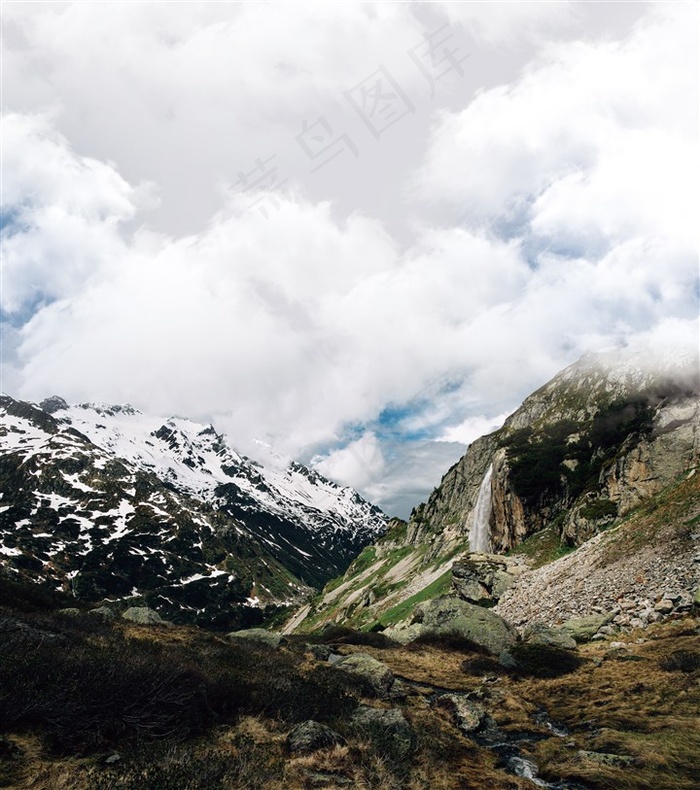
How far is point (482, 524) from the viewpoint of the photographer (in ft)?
265

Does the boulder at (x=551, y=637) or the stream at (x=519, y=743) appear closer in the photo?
the stream at (x=519, y=743)

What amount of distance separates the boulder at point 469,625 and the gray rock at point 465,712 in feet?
35.1

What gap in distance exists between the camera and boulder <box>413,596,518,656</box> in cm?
2763

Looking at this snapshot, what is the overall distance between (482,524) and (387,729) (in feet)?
241

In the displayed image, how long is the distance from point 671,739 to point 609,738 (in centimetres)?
150

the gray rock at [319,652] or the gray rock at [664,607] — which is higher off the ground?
the gray rock at [319,652]

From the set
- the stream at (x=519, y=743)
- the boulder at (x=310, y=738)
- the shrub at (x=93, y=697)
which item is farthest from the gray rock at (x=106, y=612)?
the stream at (x=519, y=743)

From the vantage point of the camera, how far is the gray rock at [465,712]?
49.2 feet

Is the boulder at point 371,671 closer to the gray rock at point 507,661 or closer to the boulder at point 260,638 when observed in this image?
the boulder at point 260,638

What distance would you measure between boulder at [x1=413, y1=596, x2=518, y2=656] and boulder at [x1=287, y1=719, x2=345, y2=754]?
18.1m

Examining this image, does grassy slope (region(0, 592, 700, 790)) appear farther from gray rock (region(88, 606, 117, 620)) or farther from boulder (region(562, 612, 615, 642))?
gray rock (region(88, 606, 117, 620))

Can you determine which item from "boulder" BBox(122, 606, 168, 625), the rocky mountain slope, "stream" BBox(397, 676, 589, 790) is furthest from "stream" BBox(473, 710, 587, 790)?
"boulder" BBox(122, 606, 168, 625)

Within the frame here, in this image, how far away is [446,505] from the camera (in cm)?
12556

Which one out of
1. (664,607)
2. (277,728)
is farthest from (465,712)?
(664,607)
